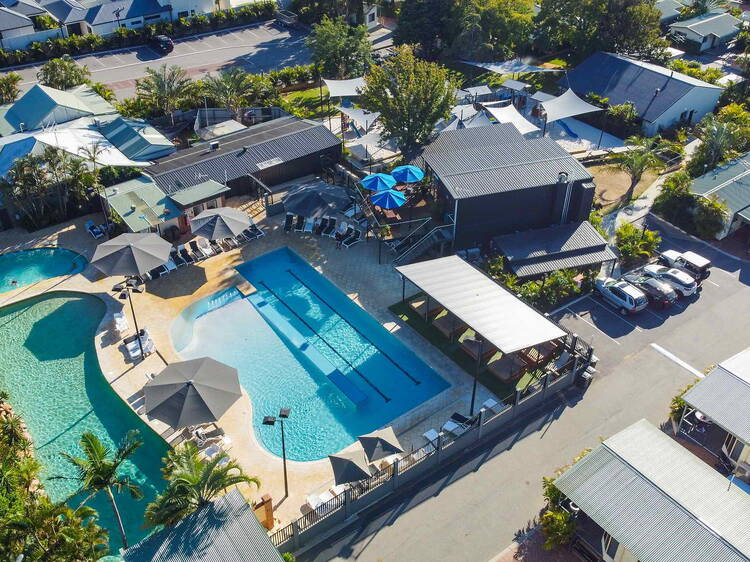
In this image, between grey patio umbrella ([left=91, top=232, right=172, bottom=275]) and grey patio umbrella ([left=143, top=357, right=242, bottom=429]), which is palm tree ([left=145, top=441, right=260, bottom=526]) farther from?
grey patio umbrella ([left=91, top=232, right=172, bottom=275])

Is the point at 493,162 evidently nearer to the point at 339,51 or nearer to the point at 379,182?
the point at 379,182

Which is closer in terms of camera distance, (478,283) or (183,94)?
(478,283)

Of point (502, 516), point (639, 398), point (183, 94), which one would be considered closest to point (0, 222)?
point (183, 94)

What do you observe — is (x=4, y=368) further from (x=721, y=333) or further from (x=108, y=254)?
(x=721, y=333)

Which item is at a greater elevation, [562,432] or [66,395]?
[562,432]

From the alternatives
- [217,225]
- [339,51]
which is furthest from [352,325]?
[339,51]

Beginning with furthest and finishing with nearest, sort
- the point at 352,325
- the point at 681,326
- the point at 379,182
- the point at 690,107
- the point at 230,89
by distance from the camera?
the point at 690,107, the point at 230,89, the point at 379,182, the point at 352,325, the point at 681,326

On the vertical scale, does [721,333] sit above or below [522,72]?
below
